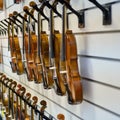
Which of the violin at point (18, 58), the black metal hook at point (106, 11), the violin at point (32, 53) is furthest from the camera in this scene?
the violin at point (18, 58)

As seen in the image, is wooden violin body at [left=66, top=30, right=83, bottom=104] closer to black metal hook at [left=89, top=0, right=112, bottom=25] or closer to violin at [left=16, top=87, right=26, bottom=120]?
black metal hook at [left=89, top=0, right=112, bottom=25]

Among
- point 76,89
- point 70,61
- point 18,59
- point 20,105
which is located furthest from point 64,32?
point 20,105

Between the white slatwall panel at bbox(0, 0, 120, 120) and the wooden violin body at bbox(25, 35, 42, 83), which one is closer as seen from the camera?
the white slatwall panel at bbox(0, 0, 120, 120)

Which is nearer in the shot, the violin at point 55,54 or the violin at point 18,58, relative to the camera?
the violin at point 55,54

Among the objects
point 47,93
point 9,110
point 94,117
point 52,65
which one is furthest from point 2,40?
point 94,117

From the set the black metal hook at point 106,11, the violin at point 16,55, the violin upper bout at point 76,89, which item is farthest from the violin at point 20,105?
the black metal hook at point 106,11

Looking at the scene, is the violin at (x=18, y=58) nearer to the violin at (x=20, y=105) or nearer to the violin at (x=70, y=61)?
the violin at (x=20, y=105)

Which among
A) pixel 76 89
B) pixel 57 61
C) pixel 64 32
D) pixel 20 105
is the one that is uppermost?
pixel 64 32

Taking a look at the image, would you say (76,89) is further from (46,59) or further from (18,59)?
(18,59)

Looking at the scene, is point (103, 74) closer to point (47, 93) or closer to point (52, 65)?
point (52, 65)

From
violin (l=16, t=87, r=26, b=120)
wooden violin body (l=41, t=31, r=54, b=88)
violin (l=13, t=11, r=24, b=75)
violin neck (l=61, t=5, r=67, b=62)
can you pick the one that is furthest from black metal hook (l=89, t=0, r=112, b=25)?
violin (l=16, t=87, r=26, b=120)

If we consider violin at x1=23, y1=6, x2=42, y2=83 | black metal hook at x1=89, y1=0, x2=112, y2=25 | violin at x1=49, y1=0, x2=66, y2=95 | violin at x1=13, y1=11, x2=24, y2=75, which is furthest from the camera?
violin at x1=13, y1=11, x2=24, y2=75

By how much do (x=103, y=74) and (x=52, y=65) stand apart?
274mm

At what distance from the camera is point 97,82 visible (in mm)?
1147
